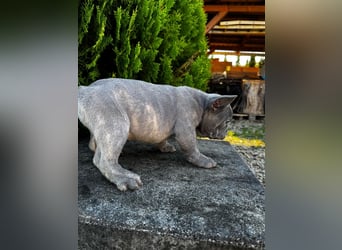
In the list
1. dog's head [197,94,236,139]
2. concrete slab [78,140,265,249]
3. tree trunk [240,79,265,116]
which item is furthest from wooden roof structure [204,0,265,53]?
concrete slab [78,140,265,249]

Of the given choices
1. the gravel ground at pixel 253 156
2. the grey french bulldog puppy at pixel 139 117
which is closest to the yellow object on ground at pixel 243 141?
the gravel ground at pixel 253 156

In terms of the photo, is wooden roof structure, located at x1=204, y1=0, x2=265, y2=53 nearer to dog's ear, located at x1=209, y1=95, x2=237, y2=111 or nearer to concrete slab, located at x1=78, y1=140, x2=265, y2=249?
dog's ear, located at x1=209, y1=95, x2=237, y2=111

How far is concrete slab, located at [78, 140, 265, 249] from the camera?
0.92 metres

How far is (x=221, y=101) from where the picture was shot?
1584 mm

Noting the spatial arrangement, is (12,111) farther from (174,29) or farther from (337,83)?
(174,29)

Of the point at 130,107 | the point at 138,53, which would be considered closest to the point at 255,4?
the point at 138,53

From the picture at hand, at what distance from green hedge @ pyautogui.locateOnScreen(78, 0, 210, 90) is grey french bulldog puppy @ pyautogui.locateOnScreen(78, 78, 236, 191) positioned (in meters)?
0.47

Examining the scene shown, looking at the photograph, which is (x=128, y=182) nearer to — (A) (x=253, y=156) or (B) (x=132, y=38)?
(B) (x=132, y=38)

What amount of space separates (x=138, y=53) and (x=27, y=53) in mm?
1697

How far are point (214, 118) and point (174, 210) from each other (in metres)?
0.72

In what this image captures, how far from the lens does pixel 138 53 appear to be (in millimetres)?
1979

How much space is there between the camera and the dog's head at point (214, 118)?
1.62 meters

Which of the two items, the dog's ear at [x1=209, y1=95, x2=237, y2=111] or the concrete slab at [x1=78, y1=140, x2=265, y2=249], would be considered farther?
the dog's ear at [x1=209, y1=95, x2=237, y2=111]

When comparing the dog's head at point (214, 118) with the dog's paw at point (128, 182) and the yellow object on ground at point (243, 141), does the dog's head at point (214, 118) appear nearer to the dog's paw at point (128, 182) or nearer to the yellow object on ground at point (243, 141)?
the dog's paw at point (128, 182)
